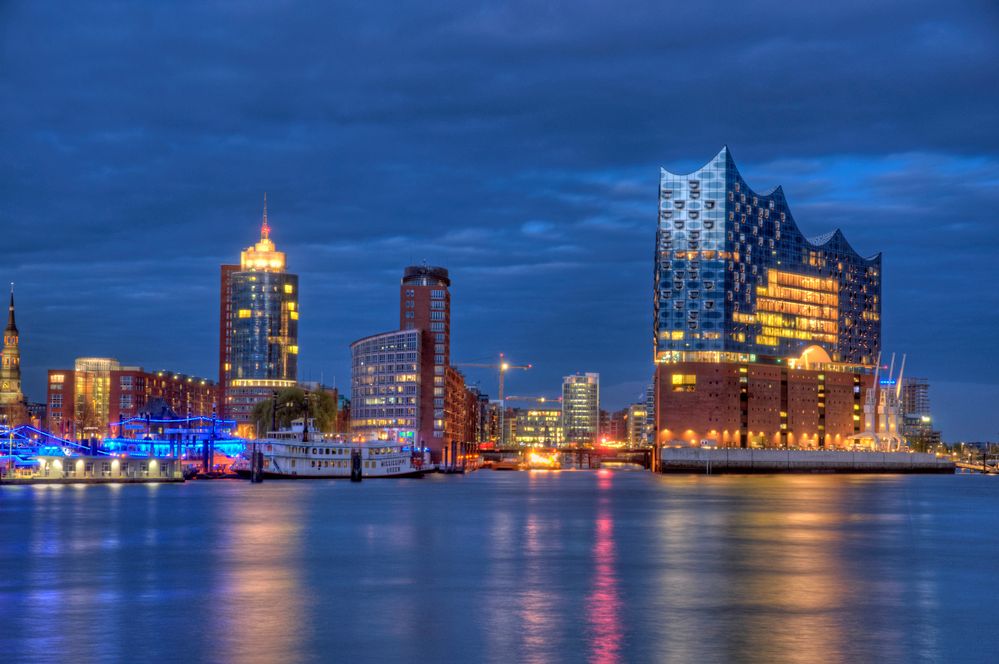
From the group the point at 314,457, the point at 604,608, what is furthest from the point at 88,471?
the point at 604,608

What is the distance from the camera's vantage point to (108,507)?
9562 centimetres

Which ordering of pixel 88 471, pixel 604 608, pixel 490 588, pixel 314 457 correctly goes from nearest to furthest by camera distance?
pixel 604 608 < pixel 490 588 < pixel 88 471 < pixel 314 457

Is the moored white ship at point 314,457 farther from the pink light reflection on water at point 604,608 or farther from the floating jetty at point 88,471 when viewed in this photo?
the pink light reflection on water at point 604,608

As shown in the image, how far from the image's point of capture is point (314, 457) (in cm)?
17875

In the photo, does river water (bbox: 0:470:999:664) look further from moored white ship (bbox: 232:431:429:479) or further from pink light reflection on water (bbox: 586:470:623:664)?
moored white ship (bbox: 232:431:429:479)

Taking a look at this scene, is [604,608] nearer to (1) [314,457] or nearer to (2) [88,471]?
(2) [88,471]

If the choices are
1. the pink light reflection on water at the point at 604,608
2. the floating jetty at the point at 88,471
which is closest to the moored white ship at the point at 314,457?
the floating jetty at the point at 88,471

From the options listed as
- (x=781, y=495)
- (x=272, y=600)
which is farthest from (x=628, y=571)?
(x=781, y=495)

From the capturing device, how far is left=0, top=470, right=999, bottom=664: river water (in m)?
31.7

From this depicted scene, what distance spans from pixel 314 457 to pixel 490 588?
13722 centimetres

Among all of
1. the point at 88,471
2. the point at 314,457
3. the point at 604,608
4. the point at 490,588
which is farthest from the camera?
the point at 314,457

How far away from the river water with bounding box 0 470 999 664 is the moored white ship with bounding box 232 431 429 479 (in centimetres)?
8583

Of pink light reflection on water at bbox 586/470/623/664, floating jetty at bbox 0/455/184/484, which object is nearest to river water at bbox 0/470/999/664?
pink light reflection on water at bbox 586/470/623/664

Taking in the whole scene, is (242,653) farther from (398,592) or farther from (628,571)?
(628,571)
